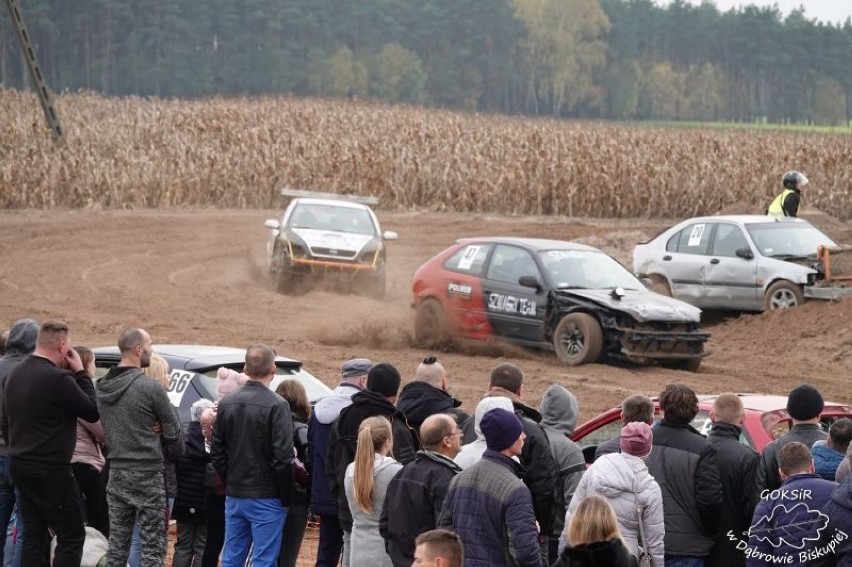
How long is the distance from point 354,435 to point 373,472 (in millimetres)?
680

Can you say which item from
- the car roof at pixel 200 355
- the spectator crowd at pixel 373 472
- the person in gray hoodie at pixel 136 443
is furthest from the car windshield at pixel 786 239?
the person in gray hoodie at pixel 136 443

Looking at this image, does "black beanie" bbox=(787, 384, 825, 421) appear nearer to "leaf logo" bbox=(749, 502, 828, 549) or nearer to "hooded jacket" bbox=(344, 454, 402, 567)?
"leaf logo" bbox=(749, 502, 828, 549)

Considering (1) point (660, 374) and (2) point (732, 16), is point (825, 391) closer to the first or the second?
(1) point (660, 374)

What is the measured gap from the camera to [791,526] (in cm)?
667

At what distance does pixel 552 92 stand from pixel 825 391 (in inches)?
4805

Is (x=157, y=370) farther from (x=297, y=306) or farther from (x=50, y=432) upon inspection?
(x=297, y=306)

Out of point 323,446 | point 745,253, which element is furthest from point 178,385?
point 745,253

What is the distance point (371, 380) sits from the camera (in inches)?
316

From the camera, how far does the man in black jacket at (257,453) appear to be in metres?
8.19

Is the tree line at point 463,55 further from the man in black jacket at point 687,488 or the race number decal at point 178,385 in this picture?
the man in black jacket at point 687,488

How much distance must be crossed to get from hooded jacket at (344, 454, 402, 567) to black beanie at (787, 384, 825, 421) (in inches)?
88.6

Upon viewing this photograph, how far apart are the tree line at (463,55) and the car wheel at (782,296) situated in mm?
85224

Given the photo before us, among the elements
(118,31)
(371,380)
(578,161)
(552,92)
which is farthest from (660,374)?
(552,92)

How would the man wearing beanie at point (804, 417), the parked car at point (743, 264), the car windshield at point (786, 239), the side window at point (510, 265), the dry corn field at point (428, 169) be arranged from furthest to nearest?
the dry corn field at point (428, 169), the car windshield at point (786, 239), the parked car at point (743, 264), the side window at point (510, 265), the man wearing beanie at point (804, 417)
